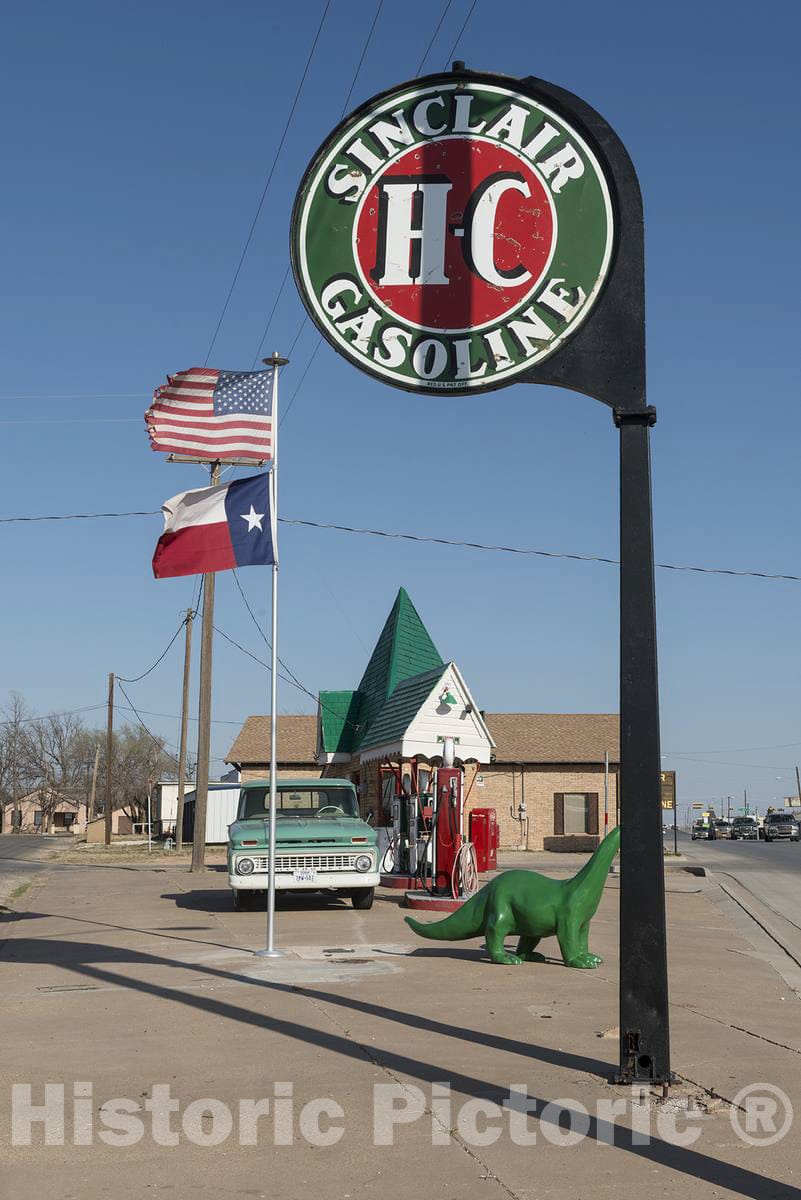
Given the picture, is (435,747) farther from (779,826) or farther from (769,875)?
(779,826)

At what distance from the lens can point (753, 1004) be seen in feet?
30.2

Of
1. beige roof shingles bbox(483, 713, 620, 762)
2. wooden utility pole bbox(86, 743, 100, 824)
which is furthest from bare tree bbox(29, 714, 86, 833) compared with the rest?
beige roof shingles bbox(483, 713, 620, 762)

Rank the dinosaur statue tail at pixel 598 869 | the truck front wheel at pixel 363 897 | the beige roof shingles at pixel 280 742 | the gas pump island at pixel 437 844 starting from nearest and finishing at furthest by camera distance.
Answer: the dinosaur statue tail at pixel 598 869, the truck front wheel at pixel 363 897, the gas pump island at pixel 437 844, the beige roof shingles at pixel 280 742

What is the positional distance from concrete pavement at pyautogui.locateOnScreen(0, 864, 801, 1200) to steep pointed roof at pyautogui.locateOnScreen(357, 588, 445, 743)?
49.6ft

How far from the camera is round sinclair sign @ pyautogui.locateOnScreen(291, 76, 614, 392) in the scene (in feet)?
22.8

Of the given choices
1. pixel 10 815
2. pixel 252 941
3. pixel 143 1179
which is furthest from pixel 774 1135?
pixel 10 815

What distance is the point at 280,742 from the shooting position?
166ft

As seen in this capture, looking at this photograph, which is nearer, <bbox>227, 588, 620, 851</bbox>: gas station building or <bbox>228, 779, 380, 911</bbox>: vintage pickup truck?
<bbox>228, 779, 380, 911</bbox>: vintage pickup truck

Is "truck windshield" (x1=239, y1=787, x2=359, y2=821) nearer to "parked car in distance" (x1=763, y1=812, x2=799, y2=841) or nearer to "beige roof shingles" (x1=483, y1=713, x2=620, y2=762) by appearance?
"beige roof shingles" (x1=483, y1=713, x2=620, y2=762)

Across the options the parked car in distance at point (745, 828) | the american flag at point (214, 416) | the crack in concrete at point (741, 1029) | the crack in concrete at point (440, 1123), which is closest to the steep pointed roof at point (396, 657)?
the american flag at point (214, 416)

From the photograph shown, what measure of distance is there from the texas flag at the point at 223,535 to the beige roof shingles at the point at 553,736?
1348 inches

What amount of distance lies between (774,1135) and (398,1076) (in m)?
1.92

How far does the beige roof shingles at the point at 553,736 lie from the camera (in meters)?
46.7

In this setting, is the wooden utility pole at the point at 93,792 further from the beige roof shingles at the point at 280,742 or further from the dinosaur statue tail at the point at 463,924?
the dinosaur statue tail at the point at 463,924
